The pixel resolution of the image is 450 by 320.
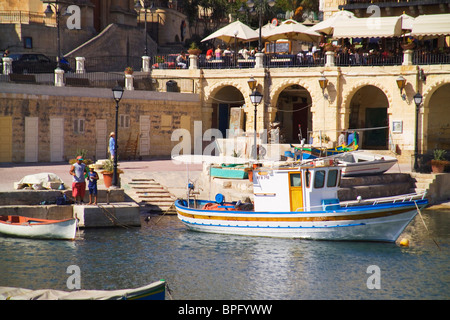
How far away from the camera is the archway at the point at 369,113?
33.9 metres

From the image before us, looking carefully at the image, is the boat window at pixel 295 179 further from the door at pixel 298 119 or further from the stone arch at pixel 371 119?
the door at pixel 298 119

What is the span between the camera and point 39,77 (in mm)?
29781

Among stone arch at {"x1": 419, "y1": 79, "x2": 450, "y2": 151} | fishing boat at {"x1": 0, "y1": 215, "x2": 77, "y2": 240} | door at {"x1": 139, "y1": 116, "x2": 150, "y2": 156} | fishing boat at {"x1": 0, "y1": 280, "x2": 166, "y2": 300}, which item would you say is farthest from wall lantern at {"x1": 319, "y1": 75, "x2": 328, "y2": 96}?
fishing boat at {"x1": 0, "y1": 280, "x2": 166, "y2": 300}

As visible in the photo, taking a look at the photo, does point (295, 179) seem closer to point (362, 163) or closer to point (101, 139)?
point (362, 163)

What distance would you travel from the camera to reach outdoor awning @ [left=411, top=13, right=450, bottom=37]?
29734 millimetres

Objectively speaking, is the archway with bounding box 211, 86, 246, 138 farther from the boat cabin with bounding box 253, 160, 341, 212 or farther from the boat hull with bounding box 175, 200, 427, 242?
the boat hull with bounding box 175, 200, 427, 242

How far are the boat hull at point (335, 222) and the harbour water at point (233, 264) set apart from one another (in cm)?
25

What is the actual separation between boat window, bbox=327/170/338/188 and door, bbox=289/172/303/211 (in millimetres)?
902

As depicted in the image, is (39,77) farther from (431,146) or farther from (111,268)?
(431,146)

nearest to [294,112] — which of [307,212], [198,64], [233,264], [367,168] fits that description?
[198,64]

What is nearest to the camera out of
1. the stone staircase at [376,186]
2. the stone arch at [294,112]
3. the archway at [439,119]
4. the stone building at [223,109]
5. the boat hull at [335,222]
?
the boat hull at [335,222]

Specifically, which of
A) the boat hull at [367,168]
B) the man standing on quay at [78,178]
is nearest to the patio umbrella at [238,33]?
the boat hull at [367,168]

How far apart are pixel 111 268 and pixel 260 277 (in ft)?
11.7
